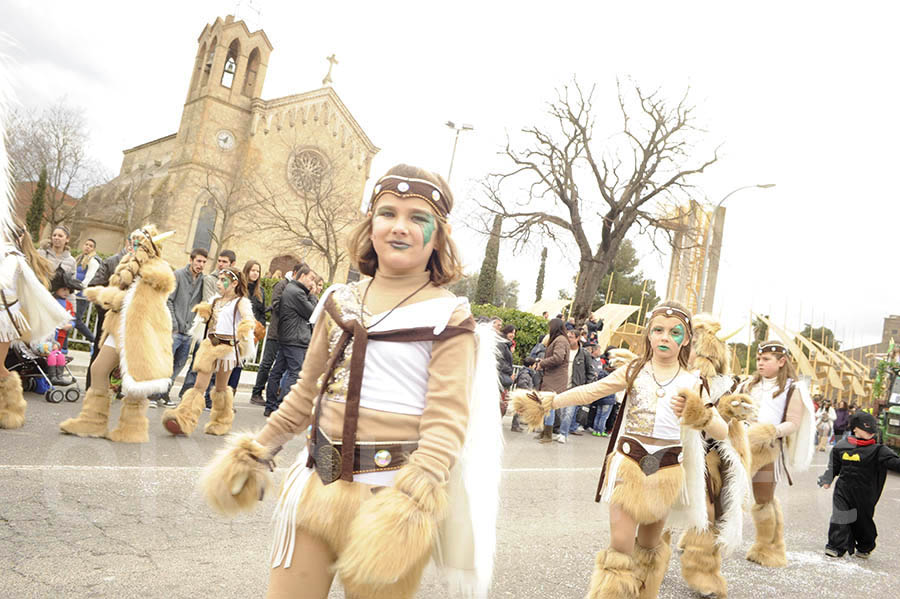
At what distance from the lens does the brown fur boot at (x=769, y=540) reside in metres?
5.72

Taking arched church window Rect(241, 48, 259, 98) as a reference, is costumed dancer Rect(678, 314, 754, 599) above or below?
below

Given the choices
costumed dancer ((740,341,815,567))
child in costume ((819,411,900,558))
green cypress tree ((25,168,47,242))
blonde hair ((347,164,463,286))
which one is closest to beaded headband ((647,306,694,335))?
costumed dancer ((740,341,815,567))

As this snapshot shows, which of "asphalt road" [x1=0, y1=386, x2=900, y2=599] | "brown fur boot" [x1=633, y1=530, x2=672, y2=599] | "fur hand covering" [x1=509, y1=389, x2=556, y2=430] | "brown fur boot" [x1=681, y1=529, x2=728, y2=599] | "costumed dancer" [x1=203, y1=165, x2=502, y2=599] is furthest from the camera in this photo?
"brown fur boot" [x1=681, y1=529, x2=728, y2=599]

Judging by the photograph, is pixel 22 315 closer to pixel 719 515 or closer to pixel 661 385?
pixel 661 385

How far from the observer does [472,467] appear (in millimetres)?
2162

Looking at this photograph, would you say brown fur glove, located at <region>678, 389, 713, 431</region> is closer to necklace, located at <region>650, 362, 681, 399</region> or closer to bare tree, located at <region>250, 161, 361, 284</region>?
necklace, located at <region>650, 362, 681, 399</region>

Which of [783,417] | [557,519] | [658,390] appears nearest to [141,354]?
[557,519]

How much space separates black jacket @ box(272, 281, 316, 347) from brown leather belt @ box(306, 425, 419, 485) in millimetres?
7178

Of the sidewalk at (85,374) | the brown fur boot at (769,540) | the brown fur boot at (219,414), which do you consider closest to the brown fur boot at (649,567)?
the brown fur boot at (769,540)

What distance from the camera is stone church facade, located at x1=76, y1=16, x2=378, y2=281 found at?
1420 inches

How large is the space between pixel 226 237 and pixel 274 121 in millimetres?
7953

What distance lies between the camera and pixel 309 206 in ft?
113

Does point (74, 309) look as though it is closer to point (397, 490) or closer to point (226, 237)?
point (397, 490)

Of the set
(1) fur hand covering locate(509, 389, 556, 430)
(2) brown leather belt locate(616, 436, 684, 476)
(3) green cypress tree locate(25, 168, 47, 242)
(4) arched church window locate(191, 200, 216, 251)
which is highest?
(4) arched church window locate(191, 200, 216, 251)
